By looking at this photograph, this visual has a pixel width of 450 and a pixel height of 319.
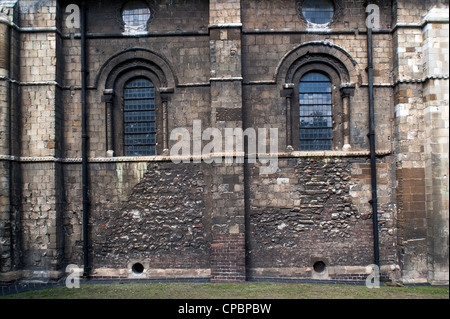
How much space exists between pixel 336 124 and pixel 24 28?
9725 millimetres

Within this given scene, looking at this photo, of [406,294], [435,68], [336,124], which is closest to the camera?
[406,294]

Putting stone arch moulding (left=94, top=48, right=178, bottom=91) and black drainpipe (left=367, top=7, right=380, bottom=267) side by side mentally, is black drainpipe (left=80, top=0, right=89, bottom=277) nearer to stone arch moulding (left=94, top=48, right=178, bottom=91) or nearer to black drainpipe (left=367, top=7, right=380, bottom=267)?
stone arch moulding (left=94, top=48, right=178, bottom=91)

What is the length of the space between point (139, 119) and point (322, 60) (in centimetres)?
590

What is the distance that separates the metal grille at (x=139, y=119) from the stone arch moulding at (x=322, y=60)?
4.00m

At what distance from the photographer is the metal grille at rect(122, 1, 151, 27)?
31.8 feet

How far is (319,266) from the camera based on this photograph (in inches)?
361

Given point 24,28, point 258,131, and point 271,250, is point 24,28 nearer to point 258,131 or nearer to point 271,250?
point 258,131

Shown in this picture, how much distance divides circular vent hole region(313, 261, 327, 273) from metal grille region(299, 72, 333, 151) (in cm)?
340

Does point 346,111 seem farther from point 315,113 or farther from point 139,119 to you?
point 139,119

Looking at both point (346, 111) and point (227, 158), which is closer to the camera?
point (227, 158)

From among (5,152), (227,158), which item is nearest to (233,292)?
(227,158)

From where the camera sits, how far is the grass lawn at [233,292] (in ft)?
24.9

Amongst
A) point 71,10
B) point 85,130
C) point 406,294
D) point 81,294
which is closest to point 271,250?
point 406,294

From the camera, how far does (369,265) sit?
29.5 ft
